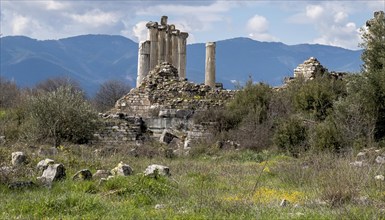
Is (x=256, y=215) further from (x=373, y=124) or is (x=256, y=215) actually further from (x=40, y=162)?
(x=373, y=124)

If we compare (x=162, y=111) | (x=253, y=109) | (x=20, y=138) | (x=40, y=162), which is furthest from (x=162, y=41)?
(x=40, y=162)

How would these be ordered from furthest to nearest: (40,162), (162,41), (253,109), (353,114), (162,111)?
(162,41)
(162,111)
(253,109)
(353,114)
(40,162)

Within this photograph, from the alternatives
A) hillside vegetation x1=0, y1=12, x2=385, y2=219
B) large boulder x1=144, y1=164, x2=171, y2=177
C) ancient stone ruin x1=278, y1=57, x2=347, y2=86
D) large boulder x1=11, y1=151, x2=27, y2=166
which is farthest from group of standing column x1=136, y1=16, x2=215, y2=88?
large boulder x1=144, y1=164, x2=171, y2=177

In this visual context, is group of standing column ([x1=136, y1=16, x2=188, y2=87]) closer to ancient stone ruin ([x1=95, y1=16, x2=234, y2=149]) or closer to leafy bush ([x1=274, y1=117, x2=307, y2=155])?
ancient stone ruin ([x1=95, y1=16, x2=234, y2=149])

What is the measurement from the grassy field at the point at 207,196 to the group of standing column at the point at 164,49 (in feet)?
75.0

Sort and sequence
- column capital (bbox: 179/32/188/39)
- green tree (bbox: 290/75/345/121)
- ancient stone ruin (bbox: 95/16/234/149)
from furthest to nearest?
1. column capital (bbox: 179/32/188/39)
2. ancient stone ruin (bbox: 95/16/234/149)
3. green tree (bbox: 290/75/345/121)

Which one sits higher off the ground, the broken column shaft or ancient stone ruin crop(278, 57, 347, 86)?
the broken column shaft

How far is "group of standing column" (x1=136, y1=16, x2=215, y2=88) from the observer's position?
37125 millimetres

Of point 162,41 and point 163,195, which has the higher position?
point 162,41

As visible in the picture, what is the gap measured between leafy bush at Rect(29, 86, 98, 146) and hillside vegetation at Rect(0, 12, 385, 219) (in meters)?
0.04

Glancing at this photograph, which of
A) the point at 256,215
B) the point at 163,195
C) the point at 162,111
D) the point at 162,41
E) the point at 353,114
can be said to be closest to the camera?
the point at 256,215

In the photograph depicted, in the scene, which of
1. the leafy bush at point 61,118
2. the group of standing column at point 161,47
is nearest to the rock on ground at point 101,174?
the leafy bush at point 61,118

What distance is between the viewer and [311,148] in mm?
19828

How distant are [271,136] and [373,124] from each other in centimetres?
371
